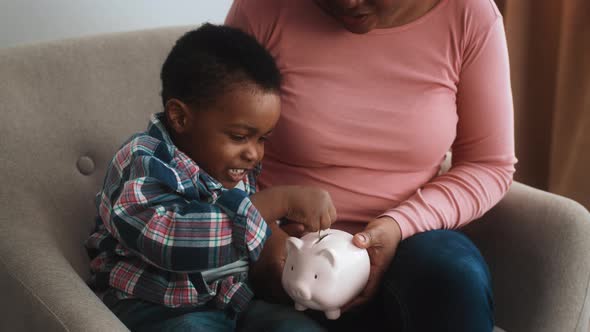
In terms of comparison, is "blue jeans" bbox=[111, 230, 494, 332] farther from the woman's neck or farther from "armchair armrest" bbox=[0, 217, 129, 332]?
the woman's neck

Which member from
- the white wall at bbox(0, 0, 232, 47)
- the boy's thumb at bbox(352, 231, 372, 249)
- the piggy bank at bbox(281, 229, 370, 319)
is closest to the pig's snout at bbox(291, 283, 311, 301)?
the piggy bank at bbox(281, 229, 370, 319)

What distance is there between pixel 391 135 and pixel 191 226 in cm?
43

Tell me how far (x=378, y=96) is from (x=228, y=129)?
315 millimetres

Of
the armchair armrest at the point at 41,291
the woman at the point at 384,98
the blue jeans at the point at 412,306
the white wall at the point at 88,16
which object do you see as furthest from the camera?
the white wall at the point at 88,16

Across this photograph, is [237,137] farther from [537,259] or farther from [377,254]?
[537,259]

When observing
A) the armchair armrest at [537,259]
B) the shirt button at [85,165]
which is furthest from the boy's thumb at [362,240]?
the shirt button at [85,165]

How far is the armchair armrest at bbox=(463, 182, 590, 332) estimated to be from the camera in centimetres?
111

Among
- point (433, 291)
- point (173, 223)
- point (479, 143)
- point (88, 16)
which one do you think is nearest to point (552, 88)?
point (479, 143)

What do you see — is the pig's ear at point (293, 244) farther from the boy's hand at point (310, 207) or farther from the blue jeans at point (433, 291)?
the blue jeans at point (433, 291)

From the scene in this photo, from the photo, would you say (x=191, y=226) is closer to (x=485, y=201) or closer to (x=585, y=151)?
(x=485, y=201)

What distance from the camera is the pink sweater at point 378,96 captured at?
1178mm

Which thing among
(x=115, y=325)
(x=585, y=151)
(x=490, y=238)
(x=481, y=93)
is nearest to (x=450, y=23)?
(x=481, y=93)

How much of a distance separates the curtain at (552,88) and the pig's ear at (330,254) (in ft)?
4.12

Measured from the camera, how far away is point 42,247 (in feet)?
3.27
